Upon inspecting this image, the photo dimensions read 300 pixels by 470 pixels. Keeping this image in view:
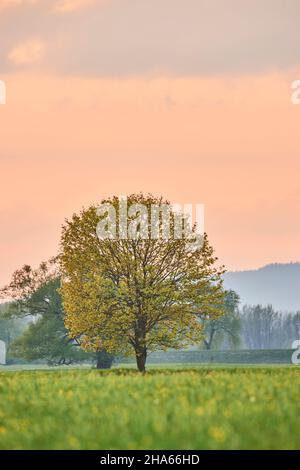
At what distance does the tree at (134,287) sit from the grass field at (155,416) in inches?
1141

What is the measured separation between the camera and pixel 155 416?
72.2 feet

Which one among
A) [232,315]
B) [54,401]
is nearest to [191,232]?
[54,401]

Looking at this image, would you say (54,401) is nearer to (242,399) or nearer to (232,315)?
(242,399)

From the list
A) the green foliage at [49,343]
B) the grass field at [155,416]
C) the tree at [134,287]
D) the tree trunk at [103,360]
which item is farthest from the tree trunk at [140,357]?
the green foliage at [49,343]

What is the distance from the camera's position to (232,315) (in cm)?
15612

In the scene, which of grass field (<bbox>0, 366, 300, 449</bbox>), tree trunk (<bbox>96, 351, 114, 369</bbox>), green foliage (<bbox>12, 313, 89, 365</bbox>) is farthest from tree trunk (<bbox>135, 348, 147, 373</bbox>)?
green foliage (<bbox>12, 313, 89, 365</bbox>)

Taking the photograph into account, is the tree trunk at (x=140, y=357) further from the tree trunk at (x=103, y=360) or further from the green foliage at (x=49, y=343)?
the green foliage at (x=49, y=343)

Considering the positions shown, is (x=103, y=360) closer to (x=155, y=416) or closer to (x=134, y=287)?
(x=134, y=287)

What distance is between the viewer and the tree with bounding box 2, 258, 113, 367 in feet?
325

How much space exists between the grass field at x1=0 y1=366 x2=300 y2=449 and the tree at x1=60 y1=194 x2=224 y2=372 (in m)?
29.0

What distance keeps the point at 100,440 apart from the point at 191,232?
44.6 metres

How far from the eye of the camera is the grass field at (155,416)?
1952cm

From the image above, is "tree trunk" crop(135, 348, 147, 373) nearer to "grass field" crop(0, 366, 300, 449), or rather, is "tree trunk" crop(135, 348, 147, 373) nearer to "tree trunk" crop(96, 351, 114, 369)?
"grass field" crop(0, 366, 300, 449)
